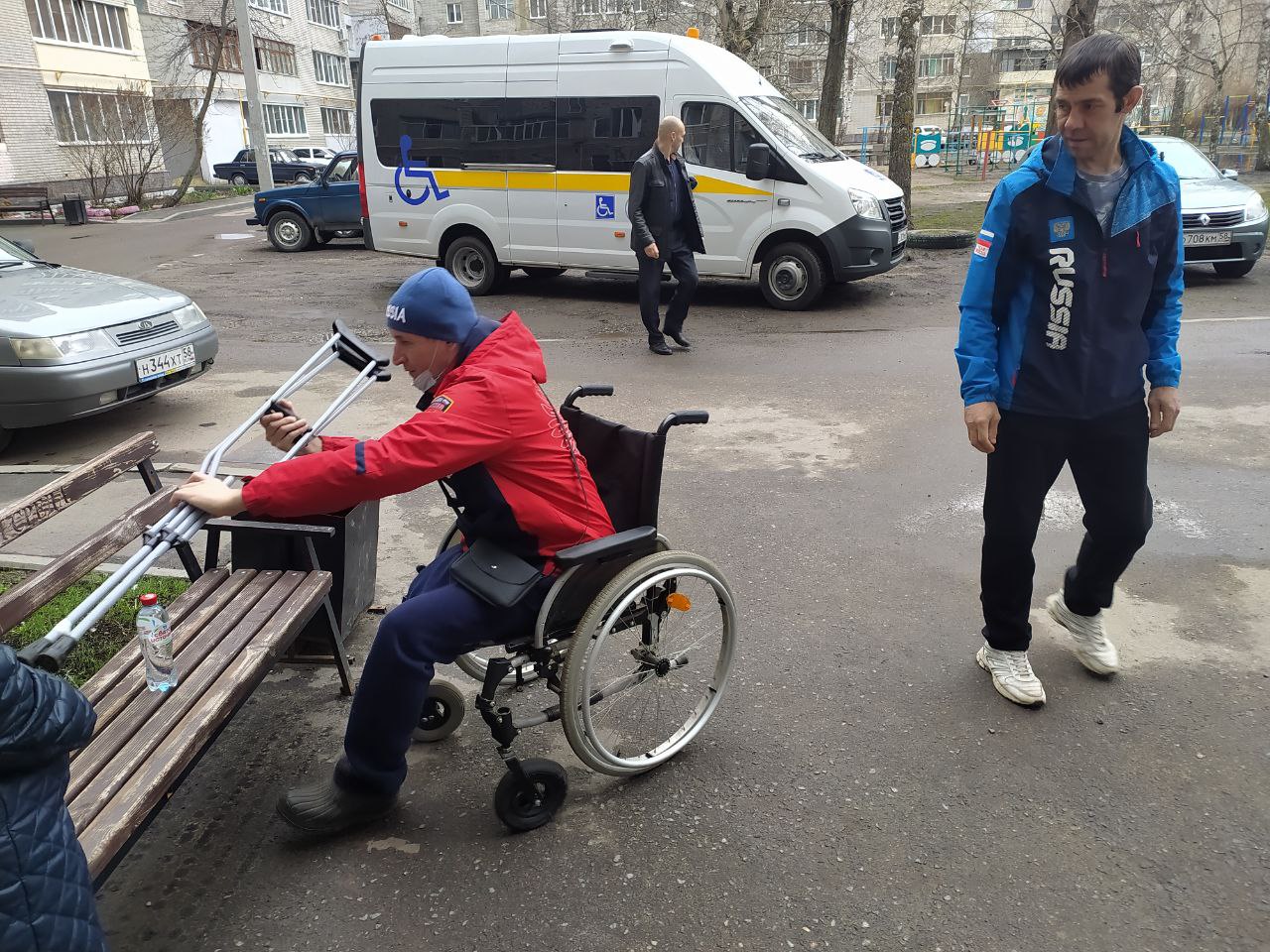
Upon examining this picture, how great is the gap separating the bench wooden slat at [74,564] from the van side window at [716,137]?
808 cm

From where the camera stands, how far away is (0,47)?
3181 cm

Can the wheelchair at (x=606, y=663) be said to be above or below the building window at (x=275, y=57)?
below

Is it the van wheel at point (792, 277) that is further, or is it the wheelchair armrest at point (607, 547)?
the van wheel at point (792, 277)

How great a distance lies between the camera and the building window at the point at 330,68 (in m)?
54.7

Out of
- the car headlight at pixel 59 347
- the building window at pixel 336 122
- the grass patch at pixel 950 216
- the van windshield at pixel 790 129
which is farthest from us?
the building window at pixel 336 122

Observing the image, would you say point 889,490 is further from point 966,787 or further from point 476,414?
point 476,414

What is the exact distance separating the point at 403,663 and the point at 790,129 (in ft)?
31.0

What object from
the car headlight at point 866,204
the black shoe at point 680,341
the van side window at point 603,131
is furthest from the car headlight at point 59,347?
the car headlight at point 866,204

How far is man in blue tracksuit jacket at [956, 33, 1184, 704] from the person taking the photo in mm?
2928

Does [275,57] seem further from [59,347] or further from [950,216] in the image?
[59,347]

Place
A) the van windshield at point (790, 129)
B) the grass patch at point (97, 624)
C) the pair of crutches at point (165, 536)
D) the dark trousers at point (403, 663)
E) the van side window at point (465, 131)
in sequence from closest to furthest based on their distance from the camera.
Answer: the pair of crutches at point (165, 536)
the dark trousers at point (403, 663)
the grass patch at point (97, 624)
the van windshield at point (790, 129)
the van side window at point (465, 131)

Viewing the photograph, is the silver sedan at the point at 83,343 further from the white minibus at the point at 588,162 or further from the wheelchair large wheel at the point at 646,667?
the white minibus at the point at 588,162

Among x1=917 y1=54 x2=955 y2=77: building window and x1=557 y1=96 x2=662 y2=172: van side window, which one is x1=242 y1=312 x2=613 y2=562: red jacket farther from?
x1=917 y1=54 x2=955 y2=77: building window

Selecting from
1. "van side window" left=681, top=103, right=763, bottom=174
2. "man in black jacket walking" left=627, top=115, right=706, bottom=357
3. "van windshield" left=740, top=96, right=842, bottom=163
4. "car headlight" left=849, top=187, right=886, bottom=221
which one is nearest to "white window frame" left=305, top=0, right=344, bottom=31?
"van windshield" left=740, top=96, right=842, bottom=163
